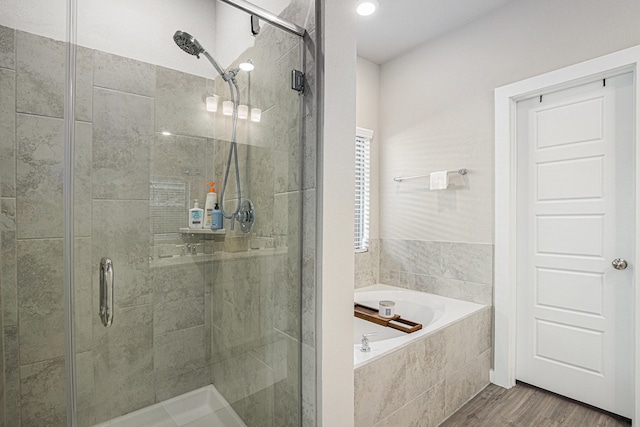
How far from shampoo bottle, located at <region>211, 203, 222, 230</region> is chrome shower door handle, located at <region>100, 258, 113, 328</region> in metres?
0.34

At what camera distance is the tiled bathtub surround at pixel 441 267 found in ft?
8.41

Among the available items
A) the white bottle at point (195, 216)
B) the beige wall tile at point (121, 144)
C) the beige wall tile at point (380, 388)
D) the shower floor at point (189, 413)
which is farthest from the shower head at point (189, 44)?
the beige wall tile at point (380, 388)

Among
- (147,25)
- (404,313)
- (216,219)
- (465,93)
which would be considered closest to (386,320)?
(404,313)

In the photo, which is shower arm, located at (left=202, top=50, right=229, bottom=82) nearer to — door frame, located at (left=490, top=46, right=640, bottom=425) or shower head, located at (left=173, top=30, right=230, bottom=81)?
A: shower head, located at (left=173, top=30, right=230, bottom=81)

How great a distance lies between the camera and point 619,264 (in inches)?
78.7

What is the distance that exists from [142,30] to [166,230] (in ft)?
2.22

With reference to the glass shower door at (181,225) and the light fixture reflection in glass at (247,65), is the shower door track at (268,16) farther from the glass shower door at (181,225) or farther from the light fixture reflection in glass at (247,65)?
the light fixture reflection in glass at (247,65)

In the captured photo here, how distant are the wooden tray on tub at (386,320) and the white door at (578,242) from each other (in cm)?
88

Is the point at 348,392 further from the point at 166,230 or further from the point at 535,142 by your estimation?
the point at 535,142

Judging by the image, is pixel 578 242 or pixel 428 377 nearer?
pixel 428 377

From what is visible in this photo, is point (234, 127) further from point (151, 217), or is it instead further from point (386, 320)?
point (386, 320)

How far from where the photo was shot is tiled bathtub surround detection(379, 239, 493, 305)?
2.56 meters

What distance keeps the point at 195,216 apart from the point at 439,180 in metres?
2.17

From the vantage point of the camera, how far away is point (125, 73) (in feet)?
3.57
